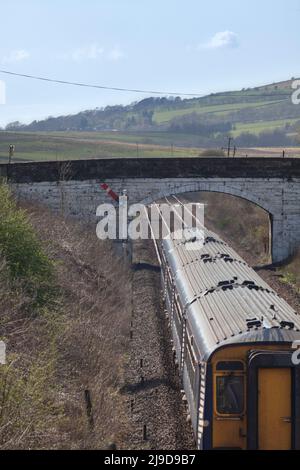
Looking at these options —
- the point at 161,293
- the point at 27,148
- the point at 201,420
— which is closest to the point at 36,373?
→ the point at 201,420

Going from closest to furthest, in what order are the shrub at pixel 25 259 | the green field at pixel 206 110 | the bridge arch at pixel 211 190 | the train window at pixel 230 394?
1. the train window at pixel 230 394
2. the shrub at pixel 25 259
3. the bridge arch at pixel 211 190
4. the green field at pixel 206 110

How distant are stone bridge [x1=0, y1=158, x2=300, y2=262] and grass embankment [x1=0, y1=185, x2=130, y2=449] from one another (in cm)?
873

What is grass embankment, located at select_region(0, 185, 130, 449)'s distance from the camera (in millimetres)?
12031

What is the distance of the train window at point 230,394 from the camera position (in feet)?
36.8

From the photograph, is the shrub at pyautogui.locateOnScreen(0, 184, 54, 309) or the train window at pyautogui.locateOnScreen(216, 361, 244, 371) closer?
the train window at pyautogui.locateOnScreen(216, 361, 244, 371)

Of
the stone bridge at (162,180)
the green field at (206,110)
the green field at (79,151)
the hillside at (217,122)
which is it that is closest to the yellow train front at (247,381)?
the stone bridge at (162,180)

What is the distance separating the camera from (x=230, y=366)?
1126 cm

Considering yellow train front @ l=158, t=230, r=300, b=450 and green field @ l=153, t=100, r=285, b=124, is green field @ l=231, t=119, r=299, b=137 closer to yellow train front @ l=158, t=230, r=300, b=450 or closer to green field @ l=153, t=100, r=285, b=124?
green field @ l=153, t=100, r=285, b=124

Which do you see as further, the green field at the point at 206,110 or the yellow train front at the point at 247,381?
the green field at the point at 206,110

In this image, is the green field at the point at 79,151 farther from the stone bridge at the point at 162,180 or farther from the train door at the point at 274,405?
the train door at the point at 274,405

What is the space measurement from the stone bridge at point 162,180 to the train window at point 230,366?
24.2 metres

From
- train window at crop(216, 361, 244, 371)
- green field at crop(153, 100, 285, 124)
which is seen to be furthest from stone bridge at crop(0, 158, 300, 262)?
green field at crop(153, 100, 285, 124)

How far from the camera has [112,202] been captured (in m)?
35.2

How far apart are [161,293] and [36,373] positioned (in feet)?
49.5
